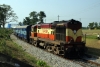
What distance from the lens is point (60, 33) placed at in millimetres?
18484

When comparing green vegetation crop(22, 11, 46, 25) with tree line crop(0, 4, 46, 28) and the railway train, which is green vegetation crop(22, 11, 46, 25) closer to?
tree line crop(0, 4, 46, 28)

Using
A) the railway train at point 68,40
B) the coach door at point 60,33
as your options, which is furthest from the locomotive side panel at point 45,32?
the coach door at point 60,33

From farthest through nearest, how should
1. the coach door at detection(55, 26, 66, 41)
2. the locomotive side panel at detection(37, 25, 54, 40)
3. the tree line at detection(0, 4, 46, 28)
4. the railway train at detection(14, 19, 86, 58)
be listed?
the tree line at detection(0, 4, 46, 28) < the locomotive side panel at detection(37, 25, 54, 40) < the coach door at detection(55, 26, 66, 41) < the railway train at detection(14, 19, 86, 58)

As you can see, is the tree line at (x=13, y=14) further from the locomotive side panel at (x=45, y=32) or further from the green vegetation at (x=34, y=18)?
the locomotive side panel at (x=45, y=32)

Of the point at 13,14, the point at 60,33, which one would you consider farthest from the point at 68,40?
the point at 13,14

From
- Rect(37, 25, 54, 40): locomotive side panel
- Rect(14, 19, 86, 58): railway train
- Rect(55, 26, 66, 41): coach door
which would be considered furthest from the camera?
Rect(37, 25, 54, 40): locomotive side panel

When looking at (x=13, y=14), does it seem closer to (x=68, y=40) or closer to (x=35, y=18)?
(x=35, y=18)

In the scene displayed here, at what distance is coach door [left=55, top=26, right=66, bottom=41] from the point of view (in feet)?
58.5

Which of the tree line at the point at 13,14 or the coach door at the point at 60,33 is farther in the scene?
the tree line at the point at 13,14

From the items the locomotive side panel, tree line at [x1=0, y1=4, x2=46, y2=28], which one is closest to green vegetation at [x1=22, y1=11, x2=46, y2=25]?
tree line at [x1=0, y1=4, x2=46, y2=28]

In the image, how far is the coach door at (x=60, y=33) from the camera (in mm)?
17844

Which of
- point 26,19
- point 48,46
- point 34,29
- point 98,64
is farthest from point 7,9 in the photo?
point 98,64

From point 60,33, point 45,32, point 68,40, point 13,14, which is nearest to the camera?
point 68,40

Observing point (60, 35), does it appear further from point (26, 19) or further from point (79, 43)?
point (26, 19)
